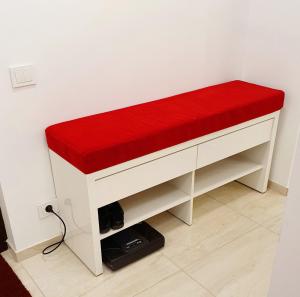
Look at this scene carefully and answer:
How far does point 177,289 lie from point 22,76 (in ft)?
3.98

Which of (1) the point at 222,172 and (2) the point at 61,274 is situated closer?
(2) the point at 61,274

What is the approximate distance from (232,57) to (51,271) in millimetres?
1686

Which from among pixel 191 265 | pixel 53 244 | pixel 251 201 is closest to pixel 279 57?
pixel 251 201

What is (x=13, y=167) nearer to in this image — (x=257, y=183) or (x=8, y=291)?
(x=8, y=291)

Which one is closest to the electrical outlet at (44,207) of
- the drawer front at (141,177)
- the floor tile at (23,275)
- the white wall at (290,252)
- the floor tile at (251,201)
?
the floor tile at (23,275)

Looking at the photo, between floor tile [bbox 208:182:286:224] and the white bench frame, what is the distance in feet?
0.28

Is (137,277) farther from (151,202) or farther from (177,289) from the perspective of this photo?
(151,202)

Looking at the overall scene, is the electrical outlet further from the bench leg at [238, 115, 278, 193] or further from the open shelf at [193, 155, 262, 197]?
the bench leg at [238, 115, 278, 193]

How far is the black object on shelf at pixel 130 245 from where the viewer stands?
1858mm

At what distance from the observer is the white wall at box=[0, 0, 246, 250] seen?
1.63 meters

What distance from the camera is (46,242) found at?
2.02 m

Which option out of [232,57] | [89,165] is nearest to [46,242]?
[89,165]

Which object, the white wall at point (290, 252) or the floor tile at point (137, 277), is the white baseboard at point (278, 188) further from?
the white wall at point (290, 252)

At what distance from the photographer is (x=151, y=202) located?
2035mm
